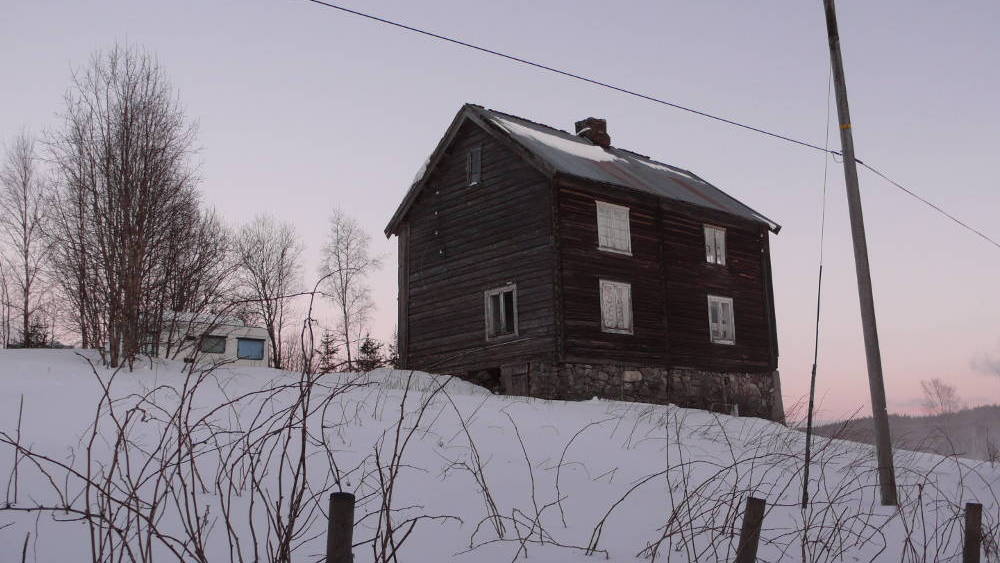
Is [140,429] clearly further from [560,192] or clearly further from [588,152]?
[588,152]

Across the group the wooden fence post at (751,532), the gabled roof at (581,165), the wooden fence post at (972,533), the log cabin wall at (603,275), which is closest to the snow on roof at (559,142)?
the gabled roof at (581,165)

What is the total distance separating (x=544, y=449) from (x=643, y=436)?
2.18 meters

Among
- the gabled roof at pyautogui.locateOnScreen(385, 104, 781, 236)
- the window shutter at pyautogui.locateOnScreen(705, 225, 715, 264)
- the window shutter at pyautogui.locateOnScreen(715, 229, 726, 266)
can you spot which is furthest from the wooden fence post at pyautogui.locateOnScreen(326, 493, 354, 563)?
the window shutter at pyautogui.locateOnScreen(715, 229, 726, 266)

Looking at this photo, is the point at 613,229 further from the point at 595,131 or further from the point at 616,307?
the point at 595,131

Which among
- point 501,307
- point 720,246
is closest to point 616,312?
point 501,307

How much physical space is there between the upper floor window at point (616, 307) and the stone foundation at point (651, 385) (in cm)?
95

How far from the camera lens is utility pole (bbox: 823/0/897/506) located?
27.1ft

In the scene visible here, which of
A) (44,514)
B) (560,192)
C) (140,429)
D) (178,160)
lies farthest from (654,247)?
(44,514)

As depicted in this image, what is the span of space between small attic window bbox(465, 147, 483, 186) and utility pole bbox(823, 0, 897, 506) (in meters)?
12.3

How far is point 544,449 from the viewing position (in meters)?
7.60

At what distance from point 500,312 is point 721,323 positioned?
20.8ft

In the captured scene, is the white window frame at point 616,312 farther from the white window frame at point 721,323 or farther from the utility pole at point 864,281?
the utility pole at point 864,281

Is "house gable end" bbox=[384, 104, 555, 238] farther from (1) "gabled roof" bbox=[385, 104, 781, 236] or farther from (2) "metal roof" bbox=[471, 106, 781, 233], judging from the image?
(2) "metal roof" bbox=[471, 106, 781, 233]

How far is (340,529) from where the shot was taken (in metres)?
2.84
